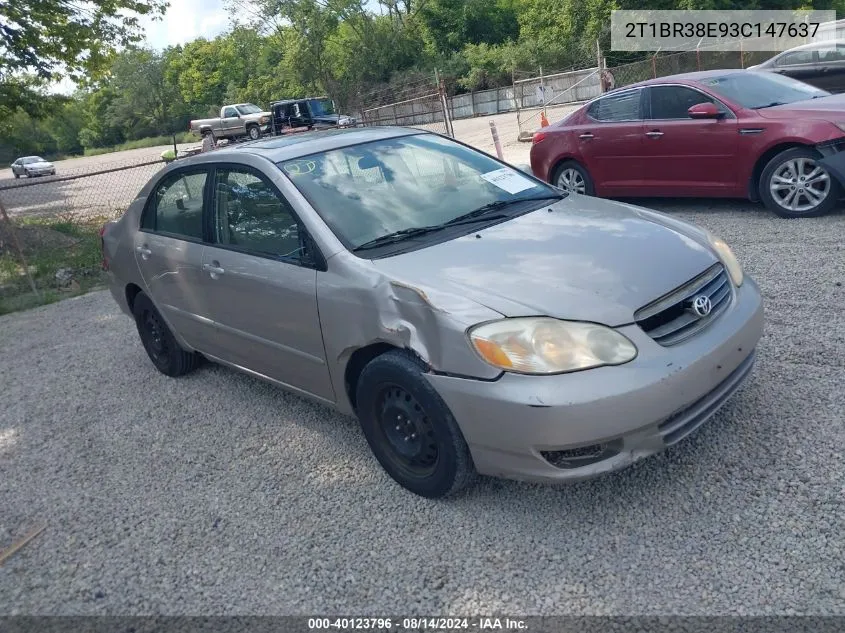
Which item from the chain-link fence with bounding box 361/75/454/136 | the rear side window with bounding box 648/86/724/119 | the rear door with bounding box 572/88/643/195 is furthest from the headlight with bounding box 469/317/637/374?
the chain-link fence with bounding box 361/75/454/136

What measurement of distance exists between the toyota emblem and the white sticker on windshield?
1.39m

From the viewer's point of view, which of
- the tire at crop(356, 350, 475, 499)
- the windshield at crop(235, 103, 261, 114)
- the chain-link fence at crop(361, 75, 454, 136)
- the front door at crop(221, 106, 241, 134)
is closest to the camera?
the tire at crop(356, 350, 475, 499)

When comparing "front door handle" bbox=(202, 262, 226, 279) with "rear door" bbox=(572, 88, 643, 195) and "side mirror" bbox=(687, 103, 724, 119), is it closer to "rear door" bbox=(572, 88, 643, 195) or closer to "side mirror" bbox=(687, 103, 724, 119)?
"side mirror" bbox=(687, 103, 724, 119)

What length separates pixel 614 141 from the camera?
8.34 metres

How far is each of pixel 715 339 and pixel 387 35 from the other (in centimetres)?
5220

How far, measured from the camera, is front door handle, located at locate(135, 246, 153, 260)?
16.1 ft

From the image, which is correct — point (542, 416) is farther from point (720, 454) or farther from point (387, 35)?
point (387, 35)

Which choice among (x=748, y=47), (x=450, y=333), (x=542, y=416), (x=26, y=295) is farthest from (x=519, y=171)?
(x=748, y=47)

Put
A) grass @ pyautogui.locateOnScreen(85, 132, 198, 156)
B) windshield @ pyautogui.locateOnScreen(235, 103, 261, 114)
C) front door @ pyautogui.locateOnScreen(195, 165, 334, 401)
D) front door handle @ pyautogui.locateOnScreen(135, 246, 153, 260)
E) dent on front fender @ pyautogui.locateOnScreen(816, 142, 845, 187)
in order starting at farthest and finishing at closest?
grass @ pyautogui.locateOnScreen(85, 132, 198, 156), windshield @ pyautogui.locateOnScreen(235, 103, 261, 114), dent on front fender @ pyautogui.locateOnScreen(816, 142, 845, 187), front door handle @ pyautogui.locateOnScreen(135, 246, 153, 260), front door @ pyautogui.locateOnScreen(195, 165, 334, 401)

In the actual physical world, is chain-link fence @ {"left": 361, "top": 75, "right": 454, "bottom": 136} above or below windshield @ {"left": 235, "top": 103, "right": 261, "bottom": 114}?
below

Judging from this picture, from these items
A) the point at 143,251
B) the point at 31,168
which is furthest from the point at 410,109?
the point at 143,251

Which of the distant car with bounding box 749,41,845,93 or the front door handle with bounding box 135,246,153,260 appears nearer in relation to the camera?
the front door handle with bounding box 135,246,153,260

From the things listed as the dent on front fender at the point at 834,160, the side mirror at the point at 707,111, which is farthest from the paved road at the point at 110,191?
the dent on front fender at the point at 834,160

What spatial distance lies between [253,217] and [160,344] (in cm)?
186
